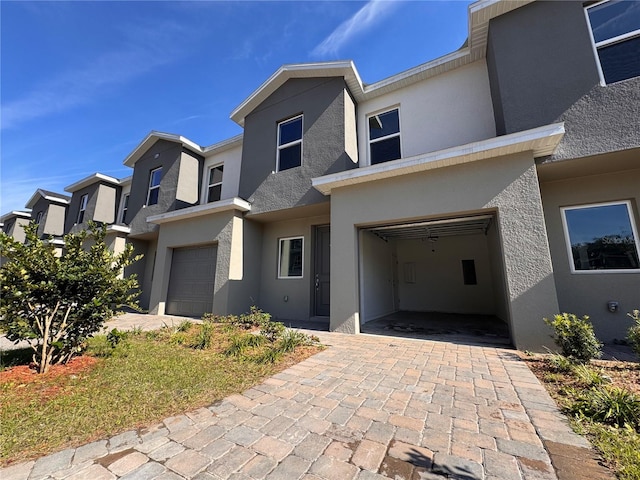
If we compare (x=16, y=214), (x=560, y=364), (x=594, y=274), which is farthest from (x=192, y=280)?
(x=16, y=214)

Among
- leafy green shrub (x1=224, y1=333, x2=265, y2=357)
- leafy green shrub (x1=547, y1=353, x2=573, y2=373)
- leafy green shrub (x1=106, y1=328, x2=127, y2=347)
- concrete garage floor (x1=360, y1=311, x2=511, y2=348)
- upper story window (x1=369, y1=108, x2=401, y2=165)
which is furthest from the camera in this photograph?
upper story window (x1=369, y1=108, x2=401, y2=165)

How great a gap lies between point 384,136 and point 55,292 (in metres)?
8.40

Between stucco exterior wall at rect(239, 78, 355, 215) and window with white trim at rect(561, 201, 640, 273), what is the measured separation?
548 centimetres

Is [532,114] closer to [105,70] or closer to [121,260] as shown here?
[121,260]

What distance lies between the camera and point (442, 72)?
24.2ft

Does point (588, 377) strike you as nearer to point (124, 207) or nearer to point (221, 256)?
point (221, 256)

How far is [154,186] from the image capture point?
12.2 meters

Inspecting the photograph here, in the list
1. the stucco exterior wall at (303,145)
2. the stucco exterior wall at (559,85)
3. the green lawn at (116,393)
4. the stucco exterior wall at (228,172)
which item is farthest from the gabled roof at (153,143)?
the stucco exterior wall at (559,85)

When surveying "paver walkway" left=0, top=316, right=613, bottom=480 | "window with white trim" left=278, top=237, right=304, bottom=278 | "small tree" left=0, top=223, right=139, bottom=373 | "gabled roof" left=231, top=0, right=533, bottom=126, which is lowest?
"paver walkway" left=0, top=316, right=613, bottom=480

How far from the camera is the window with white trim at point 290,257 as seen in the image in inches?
348

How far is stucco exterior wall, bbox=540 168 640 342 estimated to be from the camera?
501cm

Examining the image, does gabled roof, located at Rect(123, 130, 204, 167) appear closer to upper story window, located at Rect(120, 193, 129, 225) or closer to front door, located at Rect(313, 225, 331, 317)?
upper story window, located at Rect(120, 193, 129, 225)

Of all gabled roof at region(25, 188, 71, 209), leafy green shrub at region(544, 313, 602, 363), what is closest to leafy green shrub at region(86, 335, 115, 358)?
leafy green shrub at region(544, 313, 602, 363)

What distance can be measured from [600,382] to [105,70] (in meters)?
13.9
